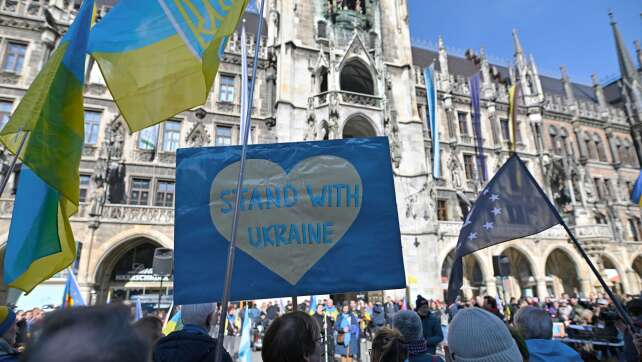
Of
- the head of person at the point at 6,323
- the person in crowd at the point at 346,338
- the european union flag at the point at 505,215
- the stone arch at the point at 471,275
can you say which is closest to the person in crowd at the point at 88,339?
the head of person at the point at 6,323

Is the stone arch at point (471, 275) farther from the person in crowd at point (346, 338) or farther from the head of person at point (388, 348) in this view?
the head of person at point (388, 348)

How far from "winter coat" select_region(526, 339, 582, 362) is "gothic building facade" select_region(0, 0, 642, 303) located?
1336 cm

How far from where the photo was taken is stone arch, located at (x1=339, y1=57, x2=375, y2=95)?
729 inches

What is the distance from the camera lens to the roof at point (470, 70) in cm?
2777

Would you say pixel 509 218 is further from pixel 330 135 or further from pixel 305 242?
pixel 330 135

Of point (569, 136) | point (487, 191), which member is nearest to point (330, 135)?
point (487, 191)

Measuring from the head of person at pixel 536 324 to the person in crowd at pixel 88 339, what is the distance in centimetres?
279

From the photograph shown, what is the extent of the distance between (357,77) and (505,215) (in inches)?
655

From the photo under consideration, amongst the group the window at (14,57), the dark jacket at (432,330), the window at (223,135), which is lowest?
the dark jacket at (432,330)

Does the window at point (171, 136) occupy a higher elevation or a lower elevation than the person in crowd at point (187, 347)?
higher

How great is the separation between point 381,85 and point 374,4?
646 cm

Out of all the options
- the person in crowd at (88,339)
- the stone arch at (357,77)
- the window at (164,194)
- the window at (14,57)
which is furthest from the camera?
the stone arch at (357,77)

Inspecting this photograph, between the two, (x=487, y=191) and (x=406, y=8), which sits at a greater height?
(x=406, y=8)

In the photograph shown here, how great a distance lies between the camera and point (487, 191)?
4.52 meters
